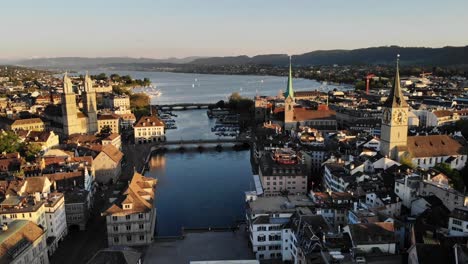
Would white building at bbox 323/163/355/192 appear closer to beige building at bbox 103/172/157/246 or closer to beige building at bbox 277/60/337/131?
beige building at bbox 103/172/157/246

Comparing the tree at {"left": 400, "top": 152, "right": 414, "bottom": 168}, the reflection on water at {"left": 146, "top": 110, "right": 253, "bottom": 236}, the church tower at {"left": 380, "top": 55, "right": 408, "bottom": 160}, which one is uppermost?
the church tower at {"left": 380, "top": 55, "right": 408, "bottom": 160}

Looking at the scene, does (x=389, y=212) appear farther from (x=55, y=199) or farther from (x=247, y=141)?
(x=247, y=141)

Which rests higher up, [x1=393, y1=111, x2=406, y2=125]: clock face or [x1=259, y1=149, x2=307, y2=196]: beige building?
[x1=393, y1=111, x2=406, y2=125]: clock face

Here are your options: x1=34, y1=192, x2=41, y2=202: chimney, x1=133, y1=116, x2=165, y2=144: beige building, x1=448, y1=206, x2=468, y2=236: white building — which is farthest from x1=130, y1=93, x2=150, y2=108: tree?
x1=448, y1=206, x2=468, y2=236: white building

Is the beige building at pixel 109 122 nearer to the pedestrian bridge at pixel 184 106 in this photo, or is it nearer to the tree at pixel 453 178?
the pedestrian bridge at pixel 184 106

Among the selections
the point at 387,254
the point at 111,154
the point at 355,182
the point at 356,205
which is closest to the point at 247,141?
the point at 111,154

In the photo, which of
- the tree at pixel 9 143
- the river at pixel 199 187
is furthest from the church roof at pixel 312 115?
the tree at pixel 9 143
